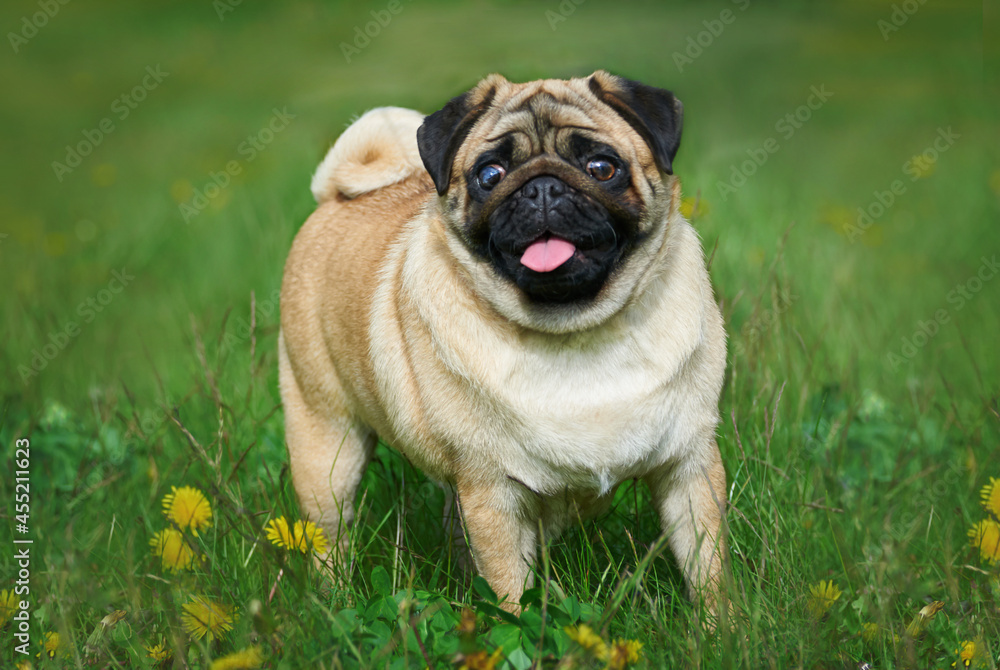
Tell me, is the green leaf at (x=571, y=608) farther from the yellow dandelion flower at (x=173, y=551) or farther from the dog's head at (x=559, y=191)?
the yellow dandelion flower at (x=173, y=551)

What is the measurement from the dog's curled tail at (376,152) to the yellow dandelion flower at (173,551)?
67.2 inches

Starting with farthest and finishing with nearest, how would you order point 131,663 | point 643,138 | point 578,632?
point 643,138, point 131,663, point 578,632

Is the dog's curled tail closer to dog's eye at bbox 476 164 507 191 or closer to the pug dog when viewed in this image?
the pug dog

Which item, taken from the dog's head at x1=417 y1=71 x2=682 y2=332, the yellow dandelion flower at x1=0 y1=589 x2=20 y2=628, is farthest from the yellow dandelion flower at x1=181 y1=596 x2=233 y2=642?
the dog's head at x1=417 y1=71 x2=682 y2=332

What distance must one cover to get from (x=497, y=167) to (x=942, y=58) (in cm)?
1196

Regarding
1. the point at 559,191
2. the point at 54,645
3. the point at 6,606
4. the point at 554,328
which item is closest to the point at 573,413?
the point at 554,328

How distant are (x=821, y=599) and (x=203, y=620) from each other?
185 centimetres

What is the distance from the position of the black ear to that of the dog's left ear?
17.2 inches

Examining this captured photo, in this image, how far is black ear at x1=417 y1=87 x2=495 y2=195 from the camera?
3.07 meters

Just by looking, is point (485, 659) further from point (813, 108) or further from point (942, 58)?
point (942, 58)

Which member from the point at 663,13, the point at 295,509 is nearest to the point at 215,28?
the point at 663,13

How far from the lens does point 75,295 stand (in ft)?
22.0

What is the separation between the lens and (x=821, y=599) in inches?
104

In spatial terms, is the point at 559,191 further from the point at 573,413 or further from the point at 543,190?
the point at 573,413
